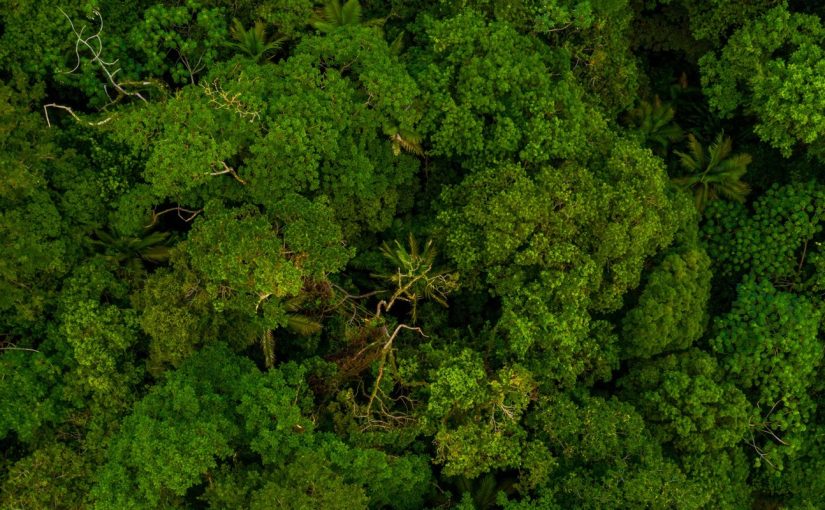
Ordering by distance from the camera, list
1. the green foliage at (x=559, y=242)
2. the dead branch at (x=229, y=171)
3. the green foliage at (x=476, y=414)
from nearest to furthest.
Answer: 1. the green foliage at (x=476, y=414)
2. the dead branch at (x=229, y=171)
3. the green foliage at (x=559, y=242)

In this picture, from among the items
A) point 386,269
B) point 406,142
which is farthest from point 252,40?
point 386,269

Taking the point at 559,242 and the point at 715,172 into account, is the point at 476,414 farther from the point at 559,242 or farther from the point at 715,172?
the point at 715,172

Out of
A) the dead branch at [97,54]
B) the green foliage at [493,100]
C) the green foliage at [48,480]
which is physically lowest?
the green foliage at [48,480]

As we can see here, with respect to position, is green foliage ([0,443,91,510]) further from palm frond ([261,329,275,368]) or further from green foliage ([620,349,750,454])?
green foliage ([620,349,750,454])

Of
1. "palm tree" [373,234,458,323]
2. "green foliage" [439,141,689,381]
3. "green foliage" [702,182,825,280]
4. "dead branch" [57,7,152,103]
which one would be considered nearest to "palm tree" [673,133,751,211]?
"green foliage" [702,182,825,280]

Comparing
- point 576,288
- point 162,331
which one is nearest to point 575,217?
point 576,288

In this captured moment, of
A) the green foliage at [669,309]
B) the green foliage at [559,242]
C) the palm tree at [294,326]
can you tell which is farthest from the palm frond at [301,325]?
the green foliage at [669,309]

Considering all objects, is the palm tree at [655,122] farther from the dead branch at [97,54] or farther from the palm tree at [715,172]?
the dead branch at [97,54]
